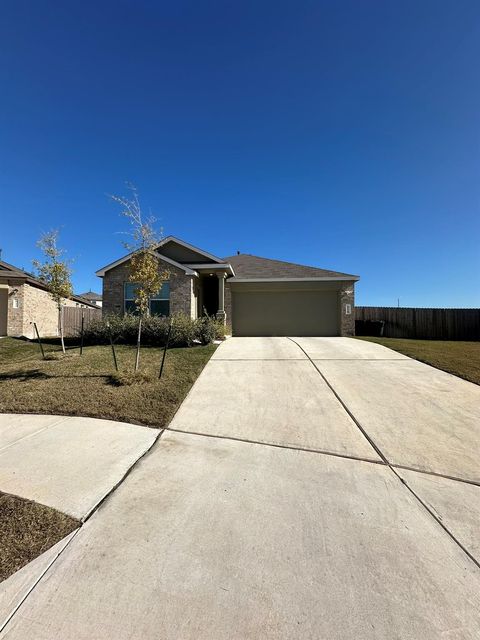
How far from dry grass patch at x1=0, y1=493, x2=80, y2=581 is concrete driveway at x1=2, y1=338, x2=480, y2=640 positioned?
18 cm

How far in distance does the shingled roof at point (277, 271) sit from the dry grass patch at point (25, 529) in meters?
14.7

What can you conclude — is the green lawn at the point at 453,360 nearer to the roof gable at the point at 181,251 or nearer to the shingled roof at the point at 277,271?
the shingled roof at the point at 277,271

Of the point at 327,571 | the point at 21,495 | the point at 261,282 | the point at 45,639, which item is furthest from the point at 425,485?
the point at 261,282

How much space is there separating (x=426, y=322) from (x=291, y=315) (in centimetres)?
766

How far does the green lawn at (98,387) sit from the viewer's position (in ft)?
18.0

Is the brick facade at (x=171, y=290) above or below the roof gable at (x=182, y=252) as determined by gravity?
below

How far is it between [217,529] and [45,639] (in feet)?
4.05

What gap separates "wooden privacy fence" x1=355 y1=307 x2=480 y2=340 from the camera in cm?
1791

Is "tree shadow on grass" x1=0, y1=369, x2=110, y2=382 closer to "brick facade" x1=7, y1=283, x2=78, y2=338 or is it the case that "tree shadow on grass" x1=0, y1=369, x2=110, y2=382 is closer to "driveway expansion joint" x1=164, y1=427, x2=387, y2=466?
"driveway expansion joint" x1=164, y1=427, x2=387, y2=466

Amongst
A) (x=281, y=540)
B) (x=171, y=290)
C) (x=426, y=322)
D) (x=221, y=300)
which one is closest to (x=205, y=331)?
(x=171, y=290)

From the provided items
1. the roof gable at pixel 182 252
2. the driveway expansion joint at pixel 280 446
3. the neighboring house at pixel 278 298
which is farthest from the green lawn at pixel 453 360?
the roof gable at pixel 182 252

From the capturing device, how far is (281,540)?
8.38ft

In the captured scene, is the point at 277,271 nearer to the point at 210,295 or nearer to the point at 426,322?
the point at 210,295

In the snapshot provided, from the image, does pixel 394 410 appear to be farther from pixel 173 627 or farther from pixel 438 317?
pixel 438 317
